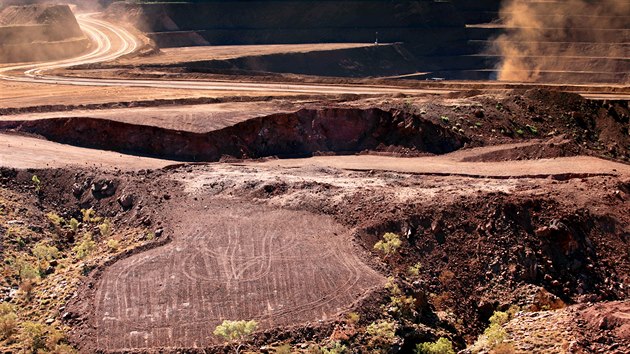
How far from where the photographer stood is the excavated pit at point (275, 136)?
4469cm

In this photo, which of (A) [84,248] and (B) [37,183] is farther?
(B) [37,183]

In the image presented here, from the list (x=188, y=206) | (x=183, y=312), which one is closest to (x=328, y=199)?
(x=188, y=206)

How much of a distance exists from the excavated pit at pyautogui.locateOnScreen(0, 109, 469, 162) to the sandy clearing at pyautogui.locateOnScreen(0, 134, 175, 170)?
3.98 feet

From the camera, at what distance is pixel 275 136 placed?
4656cm

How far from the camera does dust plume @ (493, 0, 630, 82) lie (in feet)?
298

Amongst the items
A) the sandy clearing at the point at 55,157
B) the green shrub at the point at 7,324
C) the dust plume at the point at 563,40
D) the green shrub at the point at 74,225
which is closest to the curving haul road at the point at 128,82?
the sandy clearing at the point at 55,157

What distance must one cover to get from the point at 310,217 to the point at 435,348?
9157mm

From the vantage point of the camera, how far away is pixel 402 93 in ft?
175

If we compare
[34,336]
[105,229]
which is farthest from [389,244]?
[34,336]

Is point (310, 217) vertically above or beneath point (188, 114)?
beneath

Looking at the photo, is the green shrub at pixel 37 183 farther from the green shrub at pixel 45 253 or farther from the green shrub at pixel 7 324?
the green shrub at pixel 7 324

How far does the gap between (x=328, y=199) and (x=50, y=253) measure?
36.2ft

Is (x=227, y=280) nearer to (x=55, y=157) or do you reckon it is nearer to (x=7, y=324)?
(x=7, y=324)

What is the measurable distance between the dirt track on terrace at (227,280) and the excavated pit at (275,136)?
10365 millimetres
